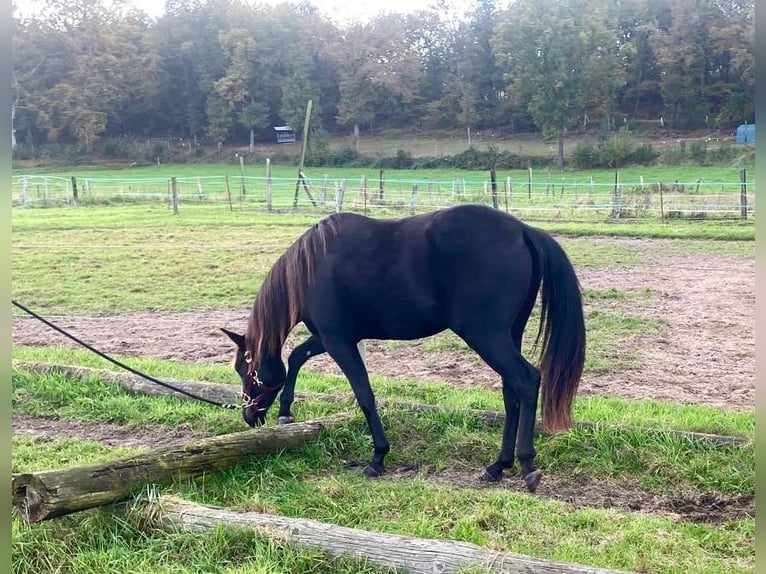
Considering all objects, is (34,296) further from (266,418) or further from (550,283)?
(550,283)

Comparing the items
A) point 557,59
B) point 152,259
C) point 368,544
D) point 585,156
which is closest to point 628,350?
point 368,544

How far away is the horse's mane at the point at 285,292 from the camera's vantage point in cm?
426

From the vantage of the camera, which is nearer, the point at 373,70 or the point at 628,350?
the point at 628,350

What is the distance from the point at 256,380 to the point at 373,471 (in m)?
1.05

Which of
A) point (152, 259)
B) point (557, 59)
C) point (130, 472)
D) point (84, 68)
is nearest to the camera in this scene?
point (130, 472)

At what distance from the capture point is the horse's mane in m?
4.26

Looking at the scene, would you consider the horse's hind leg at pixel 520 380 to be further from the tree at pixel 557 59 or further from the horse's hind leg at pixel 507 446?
the tree at pixel 557 59

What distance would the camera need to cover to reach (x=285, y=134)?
26.6 metres

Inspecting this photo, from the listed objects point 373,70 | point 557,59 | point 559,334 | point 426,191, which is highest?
point 557,59

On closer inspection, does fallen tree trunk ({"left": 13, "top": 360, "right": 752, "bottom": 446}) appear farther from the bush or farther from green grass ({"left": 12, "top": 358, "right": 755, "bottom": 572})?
the bush

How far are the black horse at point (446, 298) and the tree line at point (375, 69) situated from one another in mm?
22295

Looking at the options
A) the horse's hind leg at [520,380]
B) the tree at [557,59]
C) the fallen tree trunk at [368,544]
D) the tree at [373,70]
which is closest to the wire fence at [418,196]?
the tree at [373,70]

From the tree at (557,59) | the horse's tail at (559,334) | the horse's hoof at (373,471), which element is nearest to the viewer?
the horse's tail at (559,334)

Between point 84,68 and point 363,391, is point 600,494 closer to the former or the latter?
point 363,391
